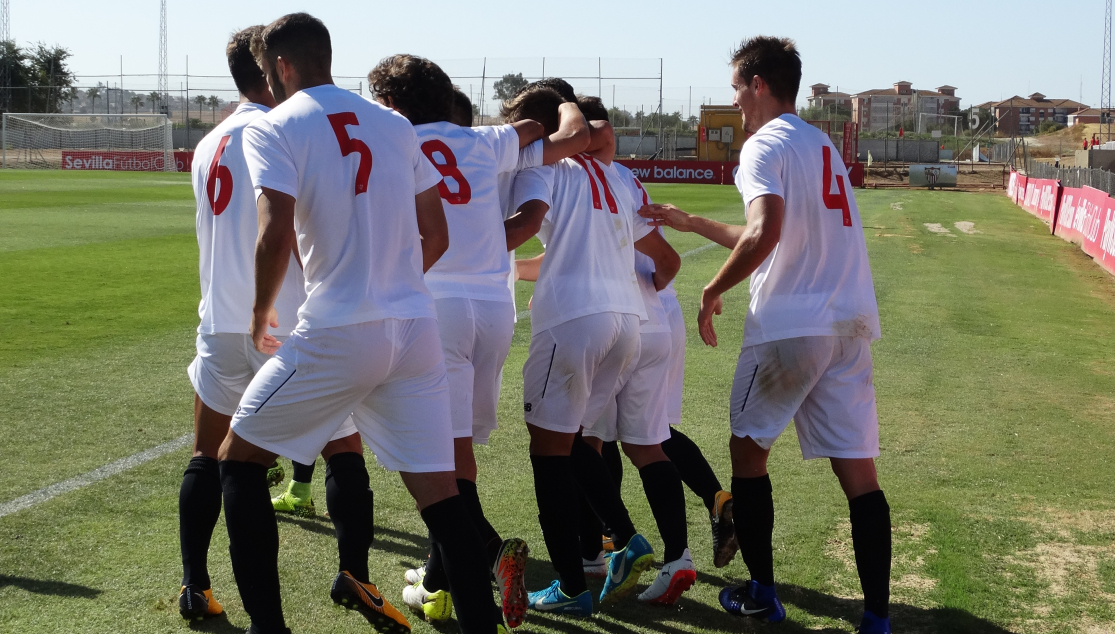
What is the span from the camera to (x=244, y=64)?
3527 mm

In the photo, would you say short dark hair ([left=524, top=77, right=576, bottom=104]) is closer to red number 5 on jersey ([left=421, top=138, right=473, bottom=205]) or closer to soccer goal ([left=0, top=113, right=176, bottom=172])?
red number 5 on jersey ([left=421, top=138, right=473, bottom=205])

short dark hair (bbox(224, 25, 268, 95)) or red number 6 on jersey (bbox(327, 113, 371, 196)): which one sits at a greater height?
short dark hair (bbox(224, 25, 268, 95))

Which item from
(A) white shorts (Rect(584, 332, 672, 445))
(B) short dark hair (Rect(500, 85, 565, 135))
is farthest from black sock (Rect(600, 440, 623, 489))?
(B) short dark hair (Rect(500, 85, 565, 135))

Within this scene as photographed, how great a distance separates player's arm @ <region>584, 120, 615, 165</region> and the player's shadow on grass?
8.13ft

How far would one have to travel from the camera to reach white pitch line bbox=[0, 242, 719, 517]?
4512 mm

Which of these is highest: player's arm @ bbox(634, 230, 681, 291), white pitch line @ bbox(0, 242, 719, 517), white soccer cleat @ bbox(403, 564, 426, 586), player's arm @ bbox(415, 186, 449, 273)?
player's arm @ bbox(415, 186, 449, 273)

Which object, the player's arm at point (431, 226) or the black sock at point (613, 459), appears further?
the black sock at point (613, 459)

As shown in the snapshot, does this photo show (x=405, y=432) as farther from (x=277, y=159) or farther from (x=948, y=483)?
(x=948, y=483)

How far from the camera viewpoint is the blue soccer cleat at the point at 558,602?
3.64 meters

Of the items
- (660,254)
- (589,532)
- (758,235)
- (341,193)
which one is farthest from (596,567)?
(341,193)

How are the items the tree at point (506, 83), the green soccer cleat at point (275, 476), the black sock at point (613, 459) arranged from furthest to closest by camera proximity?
the tree at point (506, 83), the green soccer cleat at point (275, 476), the black sock at point (613, 459)

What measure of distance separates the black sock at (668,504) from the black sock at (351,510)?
110 centimetres

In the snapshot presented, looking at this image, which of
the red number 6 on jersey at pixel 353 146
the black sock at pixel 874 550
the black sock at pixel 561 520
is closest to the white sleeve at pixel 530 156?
the red number 6 on jersey at pixel 353 146

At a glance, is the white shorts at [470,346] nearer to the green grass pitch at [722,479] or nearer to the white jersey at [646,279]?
the white jersey at [646,279]
